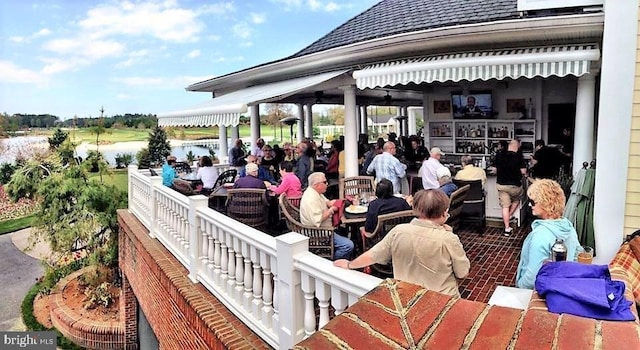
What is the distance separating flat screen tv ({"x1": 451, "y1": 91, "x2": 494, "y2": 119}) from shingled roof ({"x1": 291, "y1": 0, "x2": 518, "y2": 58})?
2657mm

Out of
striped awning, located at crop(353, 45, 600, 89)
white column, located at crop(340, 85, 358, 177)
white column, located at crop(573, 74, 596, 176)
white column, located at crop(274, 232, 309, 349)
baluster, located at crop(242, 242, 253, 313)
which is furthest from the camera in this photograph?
white column, located at crop(340, 85, 358, 177)

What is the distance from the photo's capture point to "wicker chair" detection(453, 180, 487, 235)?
7281 millimetres

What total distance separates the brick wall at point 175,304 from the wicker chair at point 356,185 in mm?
3371

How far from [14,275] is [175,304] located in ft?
55.6

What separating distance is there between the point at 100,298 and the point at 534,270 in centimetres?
1232

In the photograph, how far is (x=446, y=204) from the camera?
3.03m

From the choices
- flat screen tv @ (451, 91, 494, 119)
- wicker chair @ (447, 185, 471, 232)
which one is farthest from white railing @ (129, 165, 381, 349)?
flat screen tv @ (451, 91, 494, 119)

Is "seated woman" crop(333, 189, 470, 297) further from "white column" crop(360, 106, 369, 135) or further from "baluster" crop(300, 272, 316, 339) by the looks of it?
"white column" crop(360, 106, 369, 135)

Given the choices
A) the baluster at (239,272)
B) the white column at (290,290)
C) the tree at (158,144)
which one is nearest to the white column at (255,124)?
the baluster at (239,272)

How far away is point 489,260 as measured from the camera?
593 centimetres

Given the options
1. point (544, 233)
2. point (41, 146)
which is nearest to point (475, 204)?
point (544, 233)

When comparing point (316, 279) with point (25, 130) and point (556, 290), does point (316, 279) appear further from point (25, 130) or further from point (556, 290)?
point (25, 130)

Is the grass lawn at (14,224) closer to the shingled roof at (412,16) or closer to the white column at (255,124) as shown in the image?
the white column at (255,124)

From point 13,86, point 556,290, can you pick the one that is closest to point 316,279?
point 556,290
